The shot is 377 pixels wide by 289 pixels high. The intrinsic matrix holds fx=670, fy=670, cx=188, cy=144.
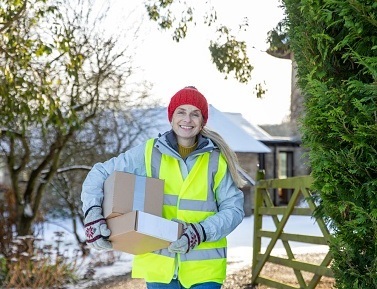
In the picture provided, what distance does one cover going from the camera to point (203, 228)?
10.6ft

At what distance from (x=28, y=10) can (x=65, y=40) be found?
1.21m

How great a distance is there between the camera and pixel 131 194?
323 cm

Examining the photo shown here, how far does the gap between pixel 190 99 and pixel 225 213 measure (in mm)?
632

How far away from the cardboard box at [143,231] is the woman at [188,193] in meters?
0.07

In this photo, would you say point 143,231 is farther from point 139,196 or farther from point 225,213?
point 225,213

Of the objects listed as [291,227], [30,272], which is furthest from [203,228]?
[291,227]

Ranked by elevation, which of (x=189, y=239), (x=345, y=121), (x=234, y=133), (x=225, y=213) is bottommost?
(x=189, y=239)

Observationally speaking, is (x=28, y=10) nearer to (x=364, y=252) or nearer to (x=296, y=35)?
(x=296, y=35)

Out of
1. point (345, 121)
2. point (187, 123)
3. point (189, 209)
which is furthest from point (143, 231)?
point (345, 121)

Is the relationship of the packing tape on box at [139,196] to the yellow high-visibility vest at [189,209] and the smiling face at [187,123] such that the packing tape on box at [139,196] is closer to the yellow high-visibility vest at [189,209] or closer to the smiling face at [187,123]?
the yellow high-visibility vest at [189,209]

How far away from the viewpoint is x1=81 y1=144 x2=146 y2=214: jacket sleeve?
3.33 m

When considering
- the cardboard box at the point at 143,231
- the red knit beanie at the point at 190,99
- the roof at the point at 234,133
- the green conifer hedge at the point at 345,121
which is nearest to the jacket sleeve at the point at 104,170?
the cardboard box at the point at 143,231

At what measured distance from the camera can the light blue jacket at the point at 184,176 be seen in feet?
10.8

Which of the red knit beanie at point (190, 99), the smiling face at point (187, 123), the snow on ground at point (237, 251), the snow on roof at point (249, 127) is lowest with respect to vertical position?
the snow on ground at point (237, 251)
